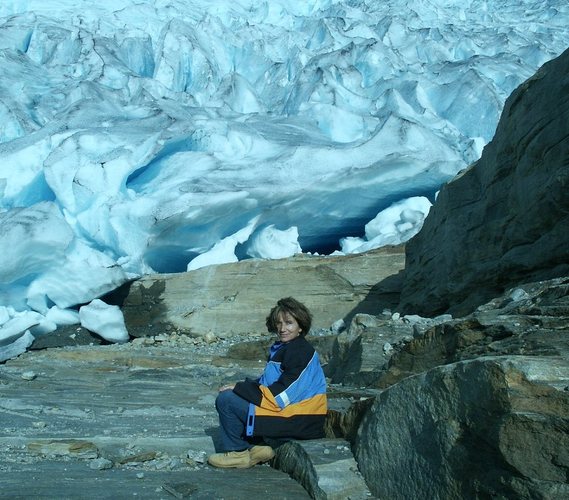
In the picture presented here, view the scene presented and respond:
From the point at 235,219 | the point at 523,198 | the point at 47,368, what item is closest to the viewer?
the point at 523,198

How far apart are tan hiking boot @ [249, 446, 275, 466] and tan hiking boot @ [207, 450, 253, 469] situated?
0.06 feet

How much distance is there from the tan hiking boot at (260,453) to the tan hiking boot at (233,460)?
0.06 ft

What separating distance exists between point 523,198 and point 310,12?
19261mm

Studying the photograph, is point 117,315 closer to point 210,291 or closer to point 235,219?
point 210,291

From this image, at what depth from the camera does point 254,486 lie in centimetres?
238

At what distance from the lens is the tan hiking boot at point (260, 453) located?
8.75ft

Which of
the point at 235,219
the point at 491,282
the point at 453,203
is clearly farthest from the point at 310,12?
the point at 491,282

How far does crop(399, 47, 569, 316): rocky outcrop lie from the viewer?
5352 millimetres

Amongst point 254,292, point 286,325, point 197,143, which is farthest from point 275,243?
point 286,325

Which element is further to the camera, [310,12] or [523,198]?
[310,12]

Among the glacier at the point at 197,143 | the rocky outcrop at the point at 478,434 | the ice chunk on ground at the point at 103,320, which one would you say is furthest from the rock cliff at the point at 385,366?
the glacier at the point at 197,143

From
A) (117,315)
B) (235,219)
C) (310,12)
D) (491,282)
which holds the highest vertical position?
(310,12)

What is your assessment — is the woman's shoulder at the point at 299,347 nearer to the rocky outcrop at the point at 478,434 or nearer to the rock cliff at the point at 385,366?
the rock cliff at the point at 385,366

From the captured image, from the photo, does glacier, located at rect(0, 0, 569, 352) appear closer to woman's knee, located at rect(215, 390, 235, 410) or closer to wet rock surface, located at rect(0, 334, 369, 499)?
wet rock surface, located at rect(0, 334, 369, 499)
